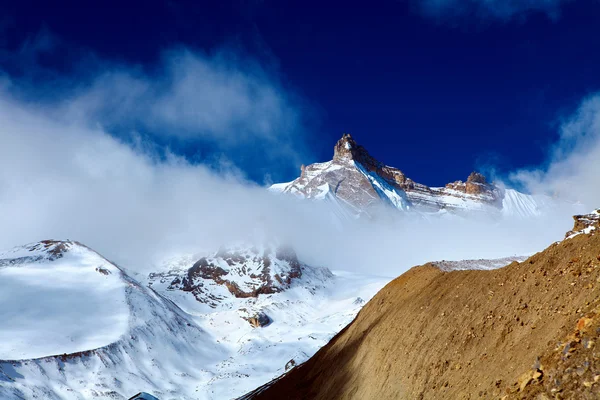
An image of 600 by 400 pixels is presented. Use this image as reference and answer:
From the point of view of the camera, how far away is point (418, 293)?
1096 inches

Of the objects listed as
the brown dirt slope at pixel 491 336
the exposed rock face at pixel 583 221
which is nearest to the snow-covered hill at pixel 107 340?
the brown dirt slope at pixel 491 336

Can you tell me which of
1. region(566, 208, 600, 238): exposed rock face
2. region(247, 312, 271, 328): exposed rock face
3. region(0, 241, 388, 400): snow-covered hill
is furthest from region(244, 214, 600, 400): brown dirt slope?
region(247, 312, 271, 328): exposed rock face

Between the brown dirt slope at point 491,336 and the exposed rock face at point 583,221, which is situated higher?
the exposed rock face at point 583,221

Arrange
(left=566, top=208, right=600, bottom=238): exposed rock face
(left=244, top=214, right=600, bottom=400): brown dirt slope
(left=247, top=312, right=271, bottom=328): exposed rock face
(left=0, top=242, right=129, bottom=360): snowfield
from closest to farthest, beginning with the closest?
(left=244, top=214, right=600, bottom=400): brown dirt slope → (left=566, top=208, right=600, bottom=238): exposed rock face → (left=0, top=242, right=129, bottom=360): snowfield → (left=247, top=312, right=271, bottom=328): exposed rock face

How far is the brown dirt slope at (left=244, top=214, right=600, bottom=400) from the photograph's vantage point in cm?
1084

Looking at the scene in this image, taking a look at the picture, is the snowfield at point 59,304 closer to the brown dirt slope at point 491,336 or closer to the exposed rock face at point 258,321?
the exposed rock face at point 258,321

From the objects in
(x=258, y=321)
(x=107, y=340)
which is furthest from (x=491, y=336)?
(x=258, y=321)

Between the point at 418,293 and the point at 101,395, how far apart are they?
87437mm

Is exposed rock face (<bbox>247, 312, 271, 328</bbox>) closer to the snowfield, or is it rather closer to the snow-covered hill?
the snow-covered hill

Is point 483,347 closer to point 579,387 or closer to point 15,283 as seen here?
point 579,387

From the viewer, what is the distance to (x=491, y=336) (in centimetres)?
1652

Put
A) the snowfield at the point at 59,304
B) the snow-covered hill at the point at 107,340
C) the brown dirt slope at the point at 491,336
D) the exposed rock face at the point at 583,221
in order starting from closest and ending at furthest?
the brown dirt slope at the point at 491,336
the exposed rock face at the point at 583,221
the snow-covered hill at the point at 107,340
the snowfield at the point at 59,304

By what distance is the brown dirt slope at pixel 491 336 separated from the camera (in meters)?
10.8

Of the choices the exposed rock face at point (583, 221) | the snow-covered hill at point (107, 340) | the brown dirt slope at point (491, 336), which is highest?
the snow-covered hill at point (107, 340)
